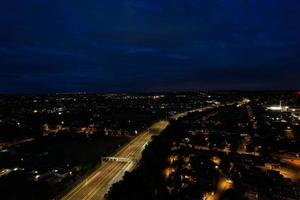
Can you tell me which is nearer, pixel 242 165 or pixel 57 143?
pixel 242 165

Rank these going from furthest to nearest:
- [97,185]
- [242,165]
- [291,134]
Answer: [291,134] → [242,165] → [97,185]

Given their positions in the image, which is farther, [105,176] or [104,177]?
[105,176]

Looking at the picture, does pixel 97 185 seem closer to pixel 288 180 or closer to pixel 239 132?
pixel 288 180

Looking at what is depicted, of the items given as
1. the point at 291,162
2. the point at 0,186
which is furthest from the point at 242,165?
the point at 0,186

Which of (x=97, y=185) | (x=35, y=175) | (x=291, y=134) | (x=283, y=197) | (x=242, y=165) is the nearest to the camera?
(x=283, y=197)

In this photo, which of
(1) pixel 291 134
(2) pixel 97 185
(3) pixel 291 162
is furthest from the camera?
(1) pixel 291 134

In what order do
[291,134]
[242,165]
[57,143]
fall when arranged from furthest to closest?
[291,134] < [57,143] < [242,165]

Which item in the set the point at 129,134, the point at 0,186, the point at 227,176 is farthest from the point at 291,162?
the point at 0,186

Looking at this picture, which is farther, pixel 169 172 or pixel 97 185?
pixel 169 172

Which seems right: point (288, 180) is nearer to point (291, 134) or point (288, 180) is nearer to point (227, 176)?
point (227, 176)
